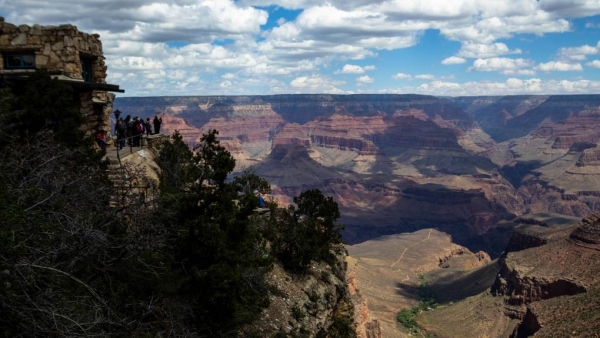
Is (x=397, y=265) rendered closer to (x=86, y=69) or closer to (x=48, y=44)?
(x=86, y=69)

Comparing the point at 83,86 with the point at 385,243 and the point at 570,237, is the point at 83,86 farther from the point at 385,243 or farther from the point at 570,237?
the point at 385,243

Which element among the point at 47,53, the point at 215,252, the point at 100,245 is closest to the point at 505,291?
the point at 215,252

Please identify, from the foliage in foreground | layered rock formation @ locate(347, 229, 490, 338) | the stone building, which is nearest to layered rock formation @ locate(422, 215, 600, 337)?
layered rock formation @ locate(347, 229, 490, 338)

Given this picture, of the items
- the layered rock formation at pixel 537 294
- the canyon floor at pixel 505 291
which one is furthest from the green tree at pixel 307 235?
the layered rock formation at pixel 537 294

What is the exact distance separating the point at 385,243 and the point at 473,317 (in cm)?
7532

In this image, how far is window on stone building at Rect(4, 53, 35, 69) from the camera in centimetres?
2244

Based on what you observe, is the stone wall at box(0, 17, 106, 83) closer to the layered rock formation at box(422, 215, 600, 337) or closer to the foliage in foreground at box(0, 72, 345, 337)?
the foliage in foreground at box(0, 72, 345, 337)

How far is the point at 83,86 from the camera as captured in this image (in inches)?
894

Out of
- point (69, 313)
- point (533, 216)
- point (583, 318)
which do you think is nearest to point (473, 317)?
point (583, 318)

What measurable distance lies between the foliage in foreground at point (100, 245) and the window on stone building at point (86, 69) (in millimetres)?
6002

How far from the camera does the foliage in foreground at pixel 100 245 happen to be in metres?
9.65

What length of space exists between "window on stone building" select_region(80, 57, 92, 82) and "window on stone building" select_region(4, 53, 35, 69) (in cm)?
264

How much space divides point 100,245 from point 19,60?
50.2 ft

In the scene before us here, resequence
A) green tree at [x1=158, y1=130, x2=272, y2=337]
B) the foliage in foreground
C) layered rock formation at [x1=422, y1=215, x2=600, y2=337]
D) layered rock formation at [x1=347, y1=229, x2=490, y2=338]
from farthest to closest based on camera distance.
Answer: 1. layered rock formation at [x1=347, y1=229, x2=490, y2=338]
2. layered rock formation at [x1=422, y1=215, x2=600, y2=337]
3. green tree at [x1=158, y1=130, x2=272, y2=337]
4. the foliage in foreground
